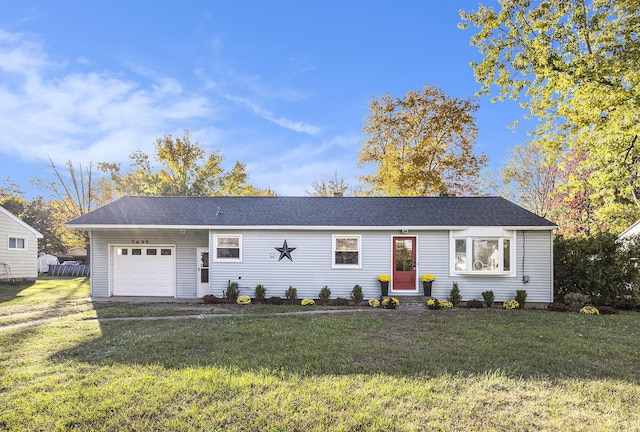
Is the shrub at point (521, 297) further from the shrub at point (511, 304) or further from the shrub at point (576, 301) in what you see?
the shrub at point (576, 301)

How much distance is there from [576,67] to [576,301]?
7.56 metres

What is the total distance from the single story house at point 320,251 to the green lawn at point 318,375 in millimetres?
3749

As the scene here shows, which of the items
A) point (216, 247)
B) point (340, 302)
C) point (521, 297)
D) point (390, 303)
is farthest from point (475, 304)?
point (216, 247)

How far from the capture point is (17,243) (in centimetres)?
1967

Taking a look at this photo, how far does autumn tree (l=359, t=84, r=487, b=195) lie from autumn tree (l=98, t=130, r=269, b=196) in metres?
13.8

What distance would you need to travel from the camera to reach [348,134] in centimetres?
2819

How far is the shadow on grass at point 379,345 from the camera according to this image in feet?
17.7

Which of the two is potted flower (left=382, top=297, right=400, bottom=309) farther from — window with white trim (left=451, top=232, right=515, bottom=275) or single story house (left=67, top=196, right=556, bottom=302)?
window with white trim (left=451, top=232, right=515, bottom=275)

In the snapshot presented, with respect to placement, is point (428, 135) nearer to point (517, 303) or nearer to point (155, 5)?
point (517, 303)

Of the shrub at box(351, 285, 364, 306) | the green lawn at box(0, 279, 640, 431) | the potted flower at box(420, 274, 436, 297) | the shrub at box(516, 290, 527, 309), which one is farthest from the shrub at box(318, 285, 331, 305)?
the shrub at box(516, 290, 527, 309)

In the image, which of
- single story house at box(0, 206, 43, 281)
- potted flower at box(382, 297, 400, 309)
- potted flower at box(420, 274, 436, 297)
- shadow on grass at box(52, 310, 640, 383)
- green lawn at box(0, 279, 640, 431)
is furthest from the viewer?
single story house at box(0, 206, 43, 281)

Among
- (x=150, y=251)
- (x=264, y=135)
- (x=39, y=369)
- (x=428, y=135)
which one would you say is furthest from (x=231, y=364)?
(x=428, y=135)

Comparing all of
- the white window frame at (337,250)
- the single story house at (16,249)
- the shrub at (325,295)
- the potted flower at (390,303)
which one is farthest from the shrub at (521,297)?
the single story house at (16,249)

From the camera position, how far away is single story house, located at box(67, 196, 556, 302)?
12.3 meters
